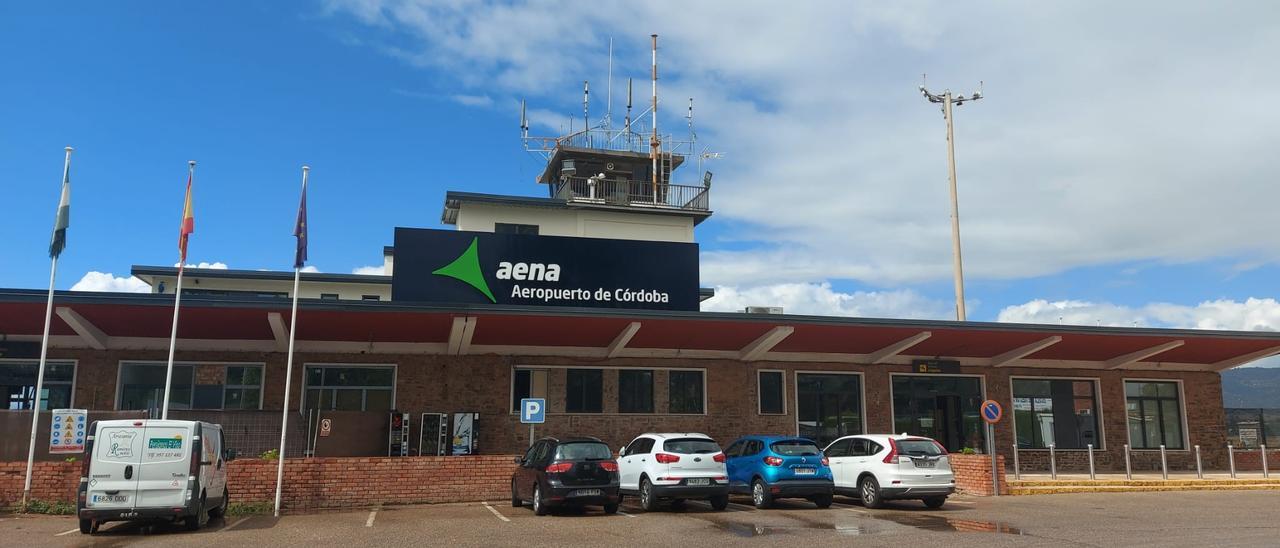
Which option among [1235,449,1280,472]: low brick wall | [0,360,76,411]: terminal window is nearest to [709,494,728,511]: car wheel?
[0,360,76,411]: terminal window

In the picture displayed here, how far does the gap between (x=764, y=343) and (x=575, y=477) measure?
928cm

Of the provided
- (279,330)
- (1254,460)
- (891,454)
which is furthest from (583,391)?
(1254,460)

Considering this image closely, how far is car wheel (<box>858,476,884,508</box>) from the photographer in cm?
1656

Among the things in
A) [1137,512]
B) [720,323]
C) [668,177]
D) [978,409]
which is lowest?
[1137,512]

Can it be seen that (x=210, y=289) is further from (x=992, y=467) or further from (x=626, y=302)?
(x=992, y=467)

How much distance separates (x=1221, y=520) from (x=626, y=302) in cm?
1370

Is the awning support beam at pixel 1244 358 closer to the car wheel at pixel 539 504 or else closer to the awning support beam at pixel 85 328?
the car wheel at pixel 539 504

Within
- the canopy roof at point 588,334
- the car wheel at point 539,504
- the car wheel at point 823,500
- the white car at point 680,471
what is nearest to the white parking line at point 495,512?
the car wheel at point 539,504

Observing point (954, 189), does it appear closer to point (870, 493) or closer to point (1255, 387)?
point (870, 493)

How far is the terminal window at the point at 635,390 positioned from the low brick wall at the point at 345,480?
5825mm

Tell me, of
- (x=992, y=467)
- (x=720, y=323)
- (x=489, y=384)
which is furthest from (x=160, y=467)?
(x=992, y=467)

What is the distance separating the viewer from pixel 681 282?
79.8 feet

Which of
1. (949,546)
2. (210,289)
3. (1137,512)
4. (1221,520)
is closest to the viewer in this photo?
(949,546)

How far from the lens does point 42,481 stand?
51.3 feet
